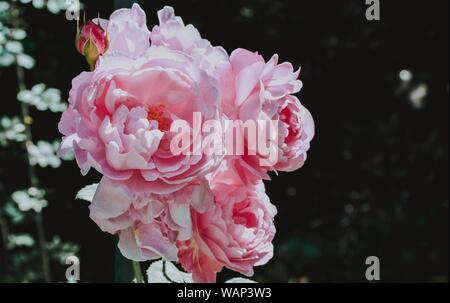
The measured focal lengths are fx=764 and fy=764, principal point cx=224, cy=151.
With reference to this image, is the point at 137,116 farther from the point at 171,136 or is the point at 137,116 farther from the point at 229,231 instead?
the point at 229,231

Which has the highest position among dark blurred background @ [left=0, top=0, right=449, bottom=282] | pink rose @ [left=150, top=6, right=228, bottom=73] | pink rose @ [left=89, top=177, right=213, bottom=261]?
dark blurred background @ [left=0, top=0, right=449, bottom=282]

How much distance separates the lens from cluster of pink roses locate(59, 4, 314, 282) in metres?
0.64

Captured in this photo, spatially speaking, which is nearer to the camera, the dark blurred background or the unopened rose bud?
the unopened rose bud

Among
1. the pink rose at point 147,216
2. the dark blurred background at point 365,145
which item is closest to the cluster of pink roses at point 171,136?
the pink rose at point 147,216

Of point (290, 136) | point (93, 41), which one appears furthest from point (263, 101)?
A: point (93, 41)

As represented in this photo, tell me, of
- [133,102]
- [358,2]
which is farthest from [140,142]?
[358,2]

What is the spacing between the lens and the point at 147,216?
647 millimetres

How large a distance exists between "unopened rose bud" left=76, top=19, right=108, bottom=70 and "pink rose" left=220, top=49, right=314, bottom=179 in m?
0.12

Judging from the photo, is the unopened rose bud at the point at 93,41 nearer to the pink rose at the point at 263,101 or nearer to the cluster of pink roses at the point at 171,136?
the cluster of pink roses at the point at 171,136

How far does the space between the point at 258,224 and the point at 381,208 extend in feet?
4.76

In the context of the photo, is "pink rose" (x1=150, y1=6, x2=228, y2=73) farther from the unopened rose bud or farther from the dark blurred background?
the dark blurred background

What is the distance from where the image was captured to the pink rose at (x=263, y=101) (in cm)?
67

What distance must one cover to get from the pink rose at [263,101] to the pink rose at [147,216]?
6 centimetres

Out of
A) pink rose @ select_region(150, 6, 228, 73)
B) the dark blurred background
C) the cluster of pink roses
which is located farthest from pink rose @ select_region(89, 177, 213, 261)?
the dark blurred background
